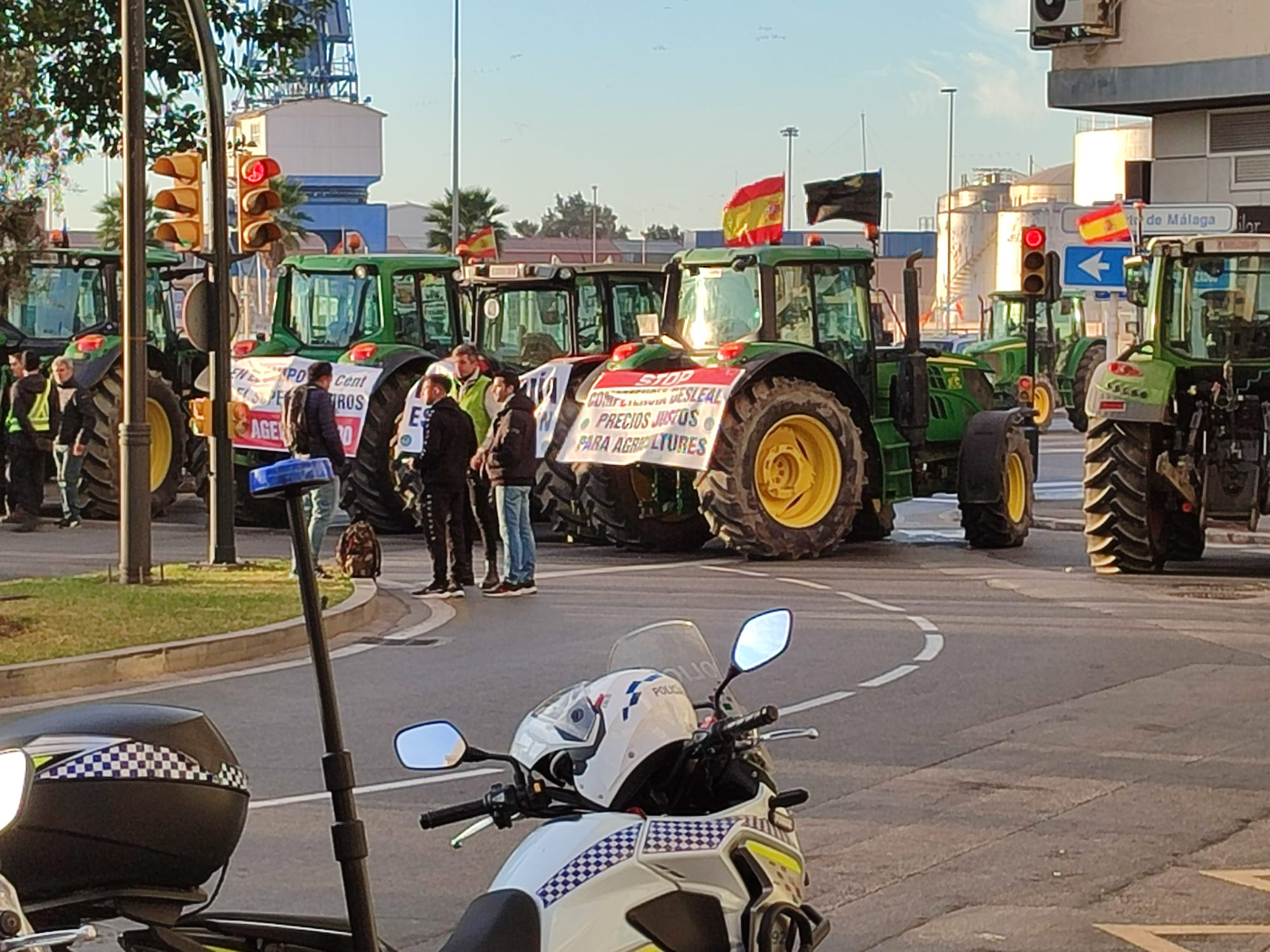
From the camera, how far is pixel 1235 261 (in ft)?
57.9

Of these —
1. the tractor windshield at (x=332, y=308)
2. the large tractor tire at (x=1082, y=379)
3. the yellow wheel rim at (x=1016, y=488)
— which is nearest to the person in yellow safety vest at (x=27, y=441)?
the tractor windshield at (x=332, y=308)

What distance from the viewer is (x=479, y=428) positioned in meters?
18.2

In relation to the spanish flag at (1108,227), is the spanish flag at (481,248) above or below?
below

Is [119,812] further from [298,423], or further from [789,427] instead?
[789,427]

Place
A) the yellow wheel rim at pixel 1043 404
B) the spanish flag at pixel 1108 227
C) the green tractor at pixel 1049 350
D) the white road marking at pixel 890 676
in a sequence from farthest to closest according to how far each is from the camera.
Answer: the yellow wheel rim at pixel 1043 404
the green tractor at pixel 1049 350
the spanish flag at pixel 1108 227
the white road marking at pixel 890 676

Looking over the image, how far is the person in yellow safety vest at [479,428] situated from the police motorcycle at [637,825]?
12.6 m

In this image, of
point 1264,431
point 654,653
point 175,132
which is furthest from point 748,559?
point 654,653

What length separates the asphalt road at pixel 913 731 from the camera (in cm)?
694

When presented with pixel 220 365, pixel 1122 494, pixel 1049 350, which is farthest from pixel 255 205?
pixel 1049 350

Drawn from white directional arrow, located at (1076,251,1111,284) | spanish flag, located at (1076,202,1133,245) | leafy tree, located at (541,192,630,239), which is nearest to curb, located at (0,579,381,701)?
white directional arrow, located at (1076,251,1111,284)

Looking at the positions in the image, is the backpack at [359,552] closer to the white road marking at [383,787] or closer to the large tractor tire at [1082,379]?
the white road marking at [383,787]

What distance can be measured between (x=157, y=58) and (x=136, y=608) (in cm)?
587

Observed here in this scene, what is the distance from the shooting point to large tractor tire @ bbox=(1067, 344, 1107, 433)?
43.0 m

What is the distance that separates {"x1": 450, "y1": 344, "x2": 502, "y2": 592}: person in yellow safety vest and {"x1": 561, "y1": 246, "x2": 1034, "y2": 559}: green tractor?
3.82 feet
